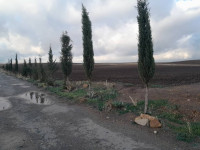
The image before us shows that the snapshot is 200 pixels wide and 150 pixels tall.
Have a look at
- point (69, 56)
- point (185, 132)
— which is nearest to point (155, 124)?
point (185, 132)

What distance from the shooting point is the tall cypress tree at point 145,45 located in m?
11.1

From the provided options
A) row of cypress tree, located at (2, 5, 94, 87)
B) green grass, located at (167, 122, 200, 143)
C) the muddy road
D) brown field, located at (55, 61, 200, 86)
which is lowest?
the muddy road

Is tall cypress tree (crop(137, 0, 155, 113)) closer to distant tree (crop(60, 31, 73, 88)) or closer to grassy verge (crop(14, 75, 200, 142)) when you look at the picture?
grassy verge (crop(14, 75, 200, 142))

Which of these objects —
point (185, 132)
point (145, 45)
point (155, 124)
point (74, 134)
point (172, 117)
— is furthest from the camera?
point (145, 45)

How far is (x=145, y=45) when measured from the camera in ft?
36.8

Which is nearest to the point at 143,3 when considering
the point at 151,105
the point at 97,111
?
the point at 151,105

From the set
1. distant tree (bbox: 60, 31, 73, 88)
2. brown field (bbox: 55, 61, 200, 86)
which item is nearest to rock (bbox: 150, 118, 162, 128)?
brown field (bbox: 55, 61, 200, 86)

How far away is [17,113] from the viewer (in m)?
12.7

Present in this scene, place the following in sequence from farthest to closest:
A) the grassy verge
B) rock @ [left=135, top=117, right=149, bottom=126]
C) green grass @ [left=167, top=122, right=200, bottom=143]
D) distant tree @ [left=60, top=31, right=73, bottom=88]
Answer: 1. distant tree @ [left=60, top=31, right=73, bottom=88]
2. rock @ [left=135, top=117, right=149, bottom=126]
3. the grassy verge
4. green grass @ [left=167, top=122, right=200, bottom=143]

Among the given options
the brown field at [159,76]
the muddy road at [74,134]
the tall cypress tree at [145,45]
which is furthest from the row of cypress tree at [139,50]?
the brown field at [159,76]

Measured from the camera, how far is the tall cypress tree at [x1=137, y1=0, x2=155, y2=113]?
36.4ft

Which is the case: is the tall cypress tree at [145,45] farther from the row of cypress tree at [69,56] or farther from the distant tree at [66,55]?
the distant tree at [66,55]

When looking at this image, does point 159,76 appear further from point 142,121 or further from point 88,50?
point 142,121

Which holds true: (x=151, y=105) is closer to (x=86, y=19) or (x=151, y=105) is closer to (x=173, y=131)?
(x=173, y=131)
